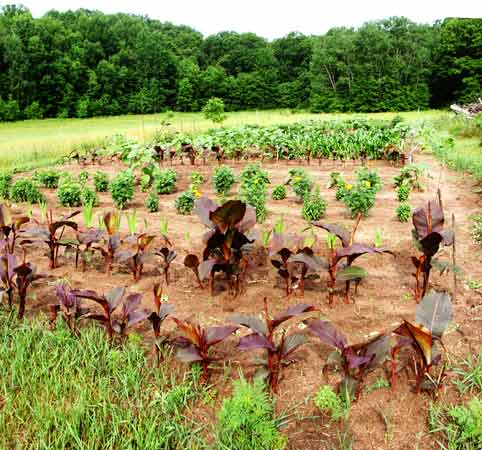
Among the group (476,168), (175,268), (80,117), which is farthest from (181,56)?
(175,268)

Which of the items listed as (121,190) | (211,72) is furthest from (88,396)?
(211,72)

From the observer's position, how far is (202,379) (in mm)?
2383

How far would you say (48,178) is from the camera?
7.46 m

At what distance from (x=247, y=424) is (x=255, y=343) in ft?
1.19

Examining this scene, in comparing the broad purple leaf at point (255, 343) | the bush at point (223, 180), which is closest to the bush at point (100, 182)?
the bush at point (223, 180)

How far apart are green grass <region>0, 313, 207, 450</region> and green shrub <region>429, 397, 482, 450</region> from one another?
984mm

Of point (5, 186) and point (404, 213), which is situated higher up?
point (5, 186)

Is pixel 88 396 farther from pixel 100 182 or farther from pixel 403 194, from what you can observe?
pixel 100 182

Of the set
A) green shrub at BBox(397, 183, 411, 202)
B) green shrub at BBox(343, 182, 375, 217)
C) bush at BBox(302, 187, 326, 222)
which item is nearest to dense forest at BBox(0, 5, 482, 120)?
green shrub at BBox(397, 183, 411, 202)

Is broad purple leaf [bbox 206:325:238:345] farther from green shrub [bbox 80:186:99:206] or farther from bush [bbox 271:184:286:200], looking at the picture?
green shrub [bbox 80:186:99:206]

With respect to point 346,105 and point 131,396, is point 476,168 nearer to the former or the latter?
point 131,396

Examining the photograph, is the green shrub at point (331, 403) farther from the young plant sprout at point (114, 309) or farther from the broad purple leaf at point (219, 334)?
the young plant sprout at point (114, 309)

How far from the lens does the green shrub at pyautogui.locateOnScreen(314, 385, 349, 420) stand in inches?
81.0

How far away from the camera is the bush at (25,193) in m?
6.43
